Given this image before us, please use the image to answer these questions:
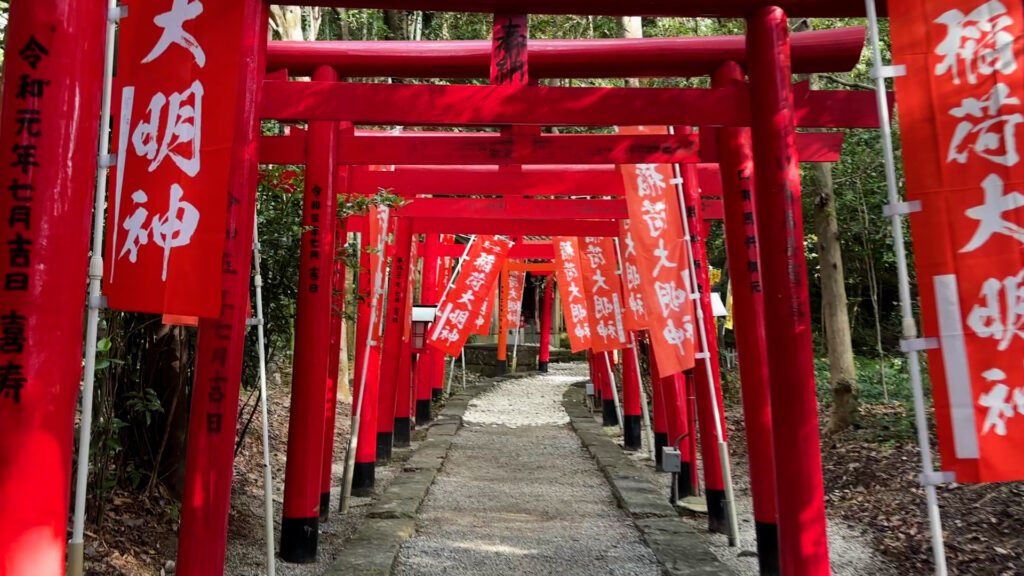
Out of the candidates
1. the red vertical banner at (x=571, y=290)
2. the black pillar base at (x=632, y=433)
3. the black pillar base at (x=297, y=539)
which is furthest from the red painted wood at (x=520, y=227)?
the black pillar base at (x=297, y=539)

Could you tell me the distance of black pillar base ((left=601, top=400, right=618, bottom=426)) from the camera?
13.0 meters

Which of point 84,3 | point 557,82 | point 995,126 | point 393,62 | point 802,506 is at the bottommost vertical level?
point 802,506

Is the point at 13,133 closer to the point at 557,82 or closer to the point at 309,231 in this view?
the point at 309,231

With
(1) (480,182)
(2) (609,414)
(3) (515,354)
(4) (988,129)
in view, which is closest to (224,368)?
(4) (988,129)

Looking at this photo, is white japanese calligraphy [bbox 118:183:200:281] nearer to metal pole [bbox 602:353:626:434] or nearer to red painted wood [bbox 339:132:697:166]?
red painted wood [bbox 339:132:697:166]

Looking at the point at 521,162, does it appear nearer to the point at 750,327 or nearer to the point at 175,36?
the point at 750,327

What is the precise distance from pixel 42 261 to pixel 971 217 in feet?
10.4

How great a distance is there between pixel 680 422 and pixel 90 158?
19.6 feet

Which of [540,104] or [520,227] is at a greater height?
[520,227]

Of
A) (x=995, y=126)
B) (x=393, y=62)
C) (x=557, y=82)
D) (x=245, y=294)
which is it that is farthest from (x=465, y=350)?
(x=995, y=126)

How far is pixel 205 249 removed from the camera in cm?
295

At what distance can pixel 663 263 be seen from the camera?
5914 millimetres

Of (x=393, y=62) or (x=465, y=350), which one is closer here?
(x=393, y=62)

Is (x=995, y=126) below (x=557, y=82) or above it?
below
